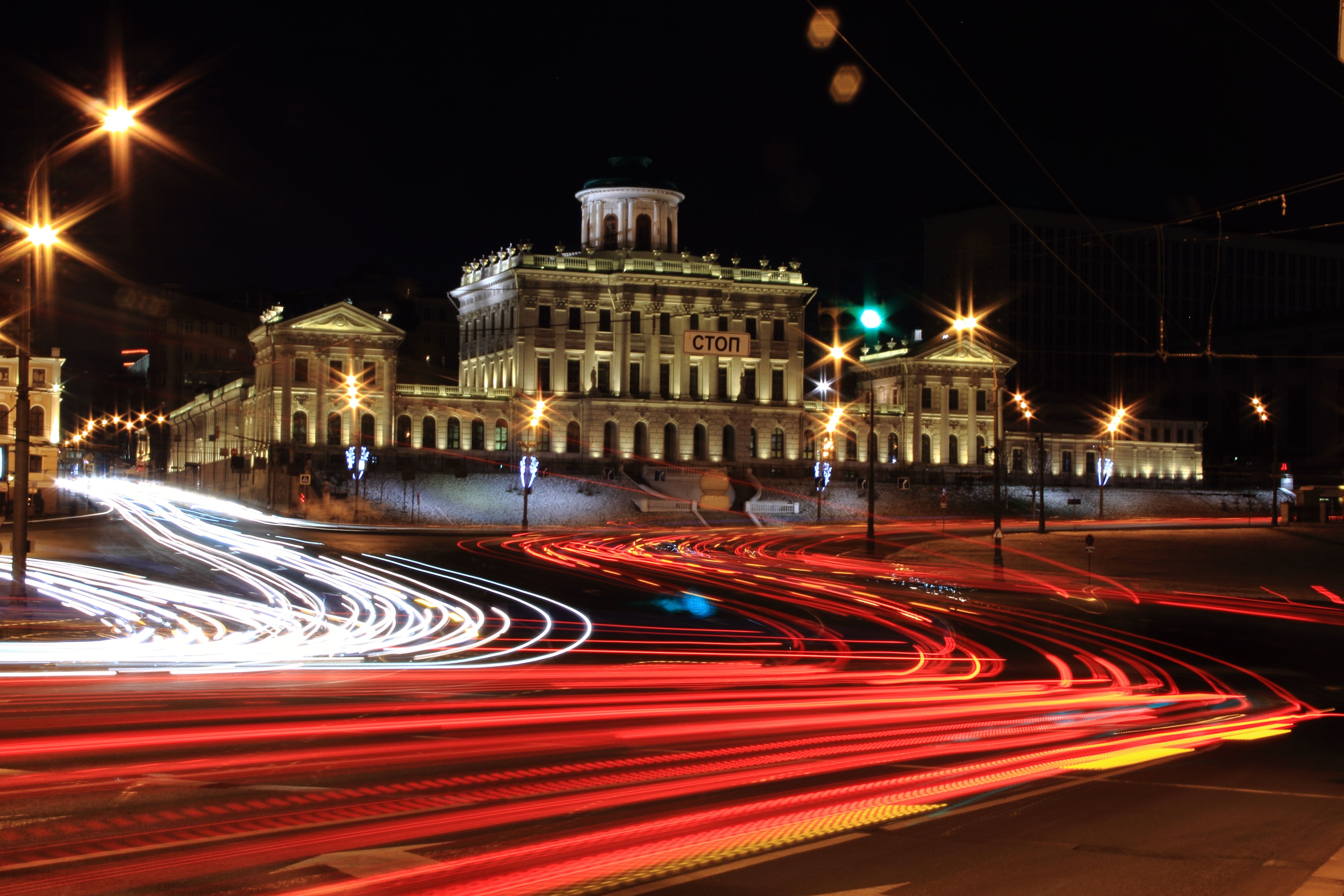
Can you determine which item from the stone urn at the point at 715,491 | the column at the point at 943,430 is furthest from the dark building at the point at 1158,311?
the stone urn at the point at 715,491

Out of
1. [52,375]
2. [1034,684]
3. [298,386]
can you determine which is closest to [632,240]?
[298,386]

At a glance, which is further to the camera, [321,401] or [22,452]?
[321,401]

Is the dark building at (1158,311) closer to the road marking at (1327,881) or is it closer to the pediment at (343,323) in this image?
the pediment at (343,323)

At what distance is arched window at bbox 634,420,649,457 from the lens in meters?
102

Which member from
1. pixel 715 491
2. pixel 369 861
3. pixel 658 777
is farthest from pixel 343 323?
pixel 369 861

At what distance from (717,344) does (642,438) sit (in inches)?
2037

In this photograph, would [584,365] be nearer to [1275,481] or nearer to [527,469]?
[527,469]

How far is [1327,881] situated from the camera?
888 centimetres

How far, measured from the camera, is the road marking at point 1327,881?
8617mm

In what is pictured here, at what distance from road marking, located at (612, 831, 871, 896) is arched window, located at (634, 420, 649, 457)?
92154 millimetres

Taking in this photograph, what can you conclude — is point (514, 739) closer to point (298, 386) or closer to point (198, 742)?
point (198, 742)

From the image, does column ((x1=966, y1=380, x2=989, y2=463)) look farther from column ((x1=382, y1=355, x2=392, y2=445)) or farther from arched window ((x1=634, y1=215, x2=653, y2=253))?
column ((x1=382, y1=355, x2=392, y2=445))

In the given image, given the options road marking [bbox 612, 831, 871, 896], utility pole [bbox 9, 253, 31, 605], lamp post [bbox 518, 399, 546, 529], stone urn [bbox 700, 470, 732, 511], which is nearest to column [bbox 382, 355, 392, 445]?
lamp post [bbox 518, 399, 546, 529]

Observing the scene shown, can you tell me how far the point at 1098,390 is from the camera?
508 ft
